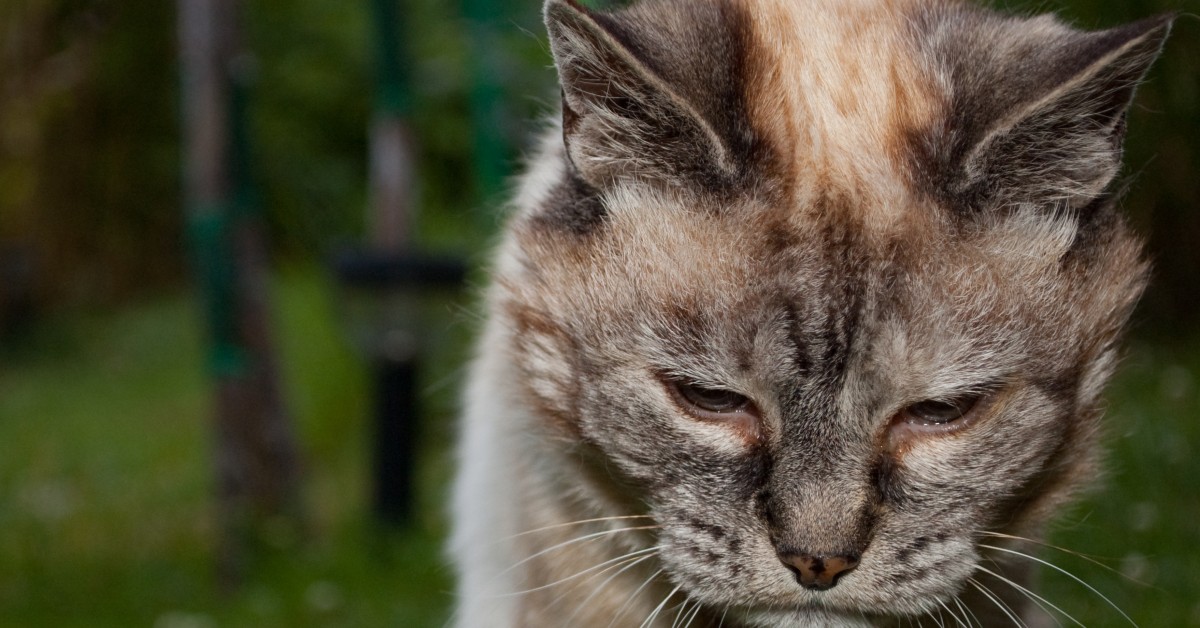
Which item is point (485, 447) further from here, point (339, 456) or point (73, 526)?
point (339, 456)

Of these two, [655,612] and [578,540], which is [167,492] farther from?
[655,612]

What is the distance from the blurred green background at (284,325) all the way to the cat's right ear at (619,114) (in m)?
0.59

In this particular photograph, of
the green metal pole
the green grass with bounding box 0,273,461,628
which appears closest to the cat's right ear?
the green grass with bounding box 0,273,461,628

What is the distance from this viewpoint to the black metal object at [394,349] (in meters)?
5.21

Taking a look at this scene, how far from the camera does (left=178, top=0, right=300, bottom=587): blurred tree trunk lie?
535 centimetres

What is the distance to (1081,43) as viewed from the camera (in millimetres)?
2080

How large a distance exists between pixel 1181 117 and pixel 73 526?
5502mm

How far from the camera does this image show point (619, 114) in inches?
88.8

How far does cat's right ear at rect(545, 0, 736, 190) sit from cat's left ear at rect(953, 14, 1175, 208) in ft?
1.40

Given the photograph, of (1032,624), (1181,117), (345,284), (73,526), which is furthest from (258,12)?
(1032,624)

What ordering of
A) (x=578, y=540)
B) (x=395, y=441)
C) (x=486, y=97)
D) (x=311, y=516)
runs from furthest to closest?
(x=311, y=516) < (x=395, y=441) < (x=486, y=97) < (x=578, y=540)

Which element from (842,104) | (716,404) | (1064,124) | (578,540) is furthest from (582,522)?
(1064,124)

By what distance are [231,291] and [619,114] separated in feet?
11.8

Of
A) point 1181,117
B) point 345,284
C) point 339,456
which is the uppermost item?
point 1181,117
